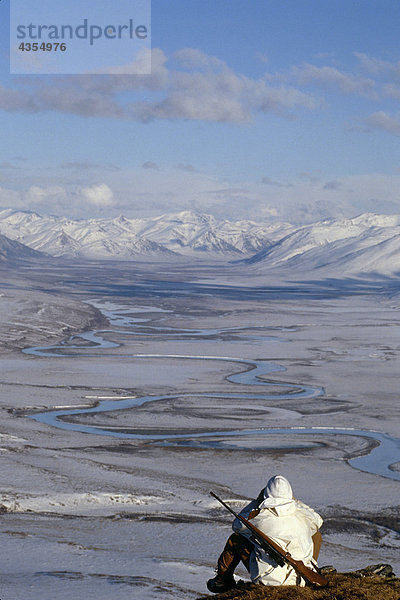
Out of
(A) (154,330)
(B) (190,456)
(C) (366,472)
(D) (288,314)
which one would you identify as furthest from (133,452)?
(D) (288,314)

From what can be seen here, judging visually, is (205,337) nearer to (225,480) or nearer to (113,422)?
(113,422)

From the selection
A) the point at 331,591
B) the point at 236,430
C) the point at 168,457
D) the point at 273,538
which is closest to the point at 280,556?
the point at 273,538

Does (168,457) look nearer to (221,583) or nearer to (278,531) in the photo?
(221,583)

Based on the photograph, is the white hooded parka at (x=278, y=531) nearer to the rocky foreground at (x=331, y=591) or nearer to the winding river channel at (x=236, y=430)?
the rocky foreground at (x=331, y=591)

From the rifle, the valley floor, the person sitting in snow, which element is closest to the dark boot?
the person sitting in snow

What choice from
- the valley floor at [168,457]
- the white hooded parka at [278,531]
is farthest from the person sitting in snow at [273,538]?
the valley floor at [168,457]
